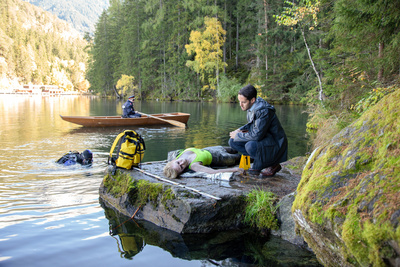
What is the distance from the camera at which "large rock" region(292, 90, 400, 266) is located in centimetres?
172

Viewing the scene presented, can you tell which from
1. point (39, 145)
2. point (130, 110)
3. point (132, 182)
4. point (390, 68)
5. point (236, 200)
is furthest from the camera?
point (130, 110)

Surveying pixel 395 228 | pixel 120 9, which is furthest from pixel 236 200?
pixel 120 9

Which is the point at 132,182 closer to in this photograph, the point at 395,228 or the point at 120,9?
the point at 395,228

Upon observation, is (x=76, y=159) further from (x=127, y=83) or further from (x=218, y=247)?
(x=127, y=83)

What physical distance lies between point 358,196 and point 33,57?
103701 millimetres

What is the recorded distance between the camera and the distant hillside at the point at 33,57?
79.3m

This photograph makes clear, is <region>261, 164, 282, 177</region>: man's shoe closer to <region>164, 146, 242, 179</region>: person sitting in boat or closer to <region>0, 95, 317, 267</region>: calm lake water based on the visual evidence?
<region>164, 146, 242, 179</region>: person sitting in boat

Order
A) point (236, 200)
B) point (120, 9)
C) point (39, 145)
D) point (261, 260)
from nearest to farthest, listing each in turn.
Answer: point (261, 260) → point (236, 200) → point (39, 145) → point (120, 9)

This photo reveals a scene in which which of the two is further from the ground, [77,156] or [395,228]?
[395,228]

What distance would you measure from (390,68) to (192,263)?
5792 millimetres

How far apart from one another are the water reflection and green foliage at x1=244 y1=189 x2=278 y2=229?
0.15 metres

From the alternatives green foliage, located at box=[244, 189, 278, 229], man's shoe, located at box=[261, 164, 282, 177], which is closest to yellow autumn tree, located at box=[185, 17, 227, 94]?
man's shoe, located at box=[261, 164, 282, 177]

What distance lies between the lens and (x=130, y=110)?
583 inches

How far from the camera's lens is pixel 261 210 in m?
3.75
